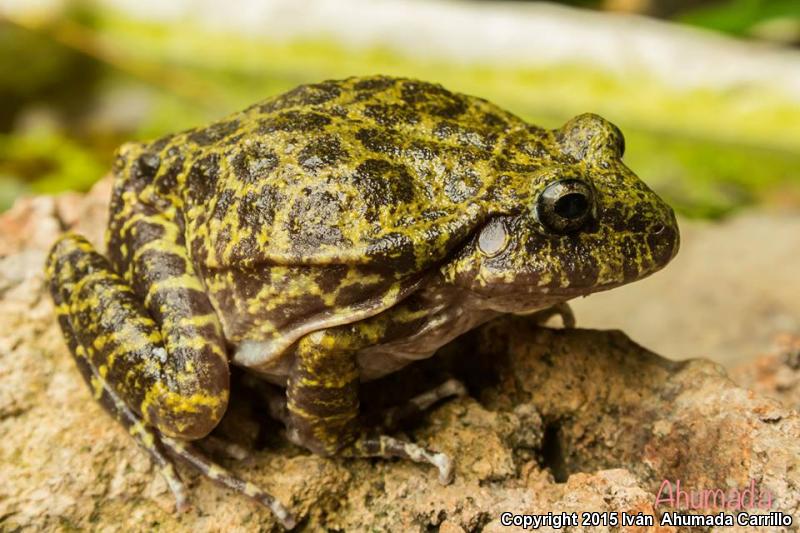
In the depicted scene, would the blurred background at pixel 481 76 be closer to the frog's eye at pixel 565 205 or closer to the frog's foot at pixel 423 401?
the frog's foot at pixel 423 401

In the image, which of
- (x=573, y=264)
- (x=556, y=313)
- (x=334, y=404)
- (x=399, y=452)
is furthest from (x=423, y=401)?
(x=573, y=264)

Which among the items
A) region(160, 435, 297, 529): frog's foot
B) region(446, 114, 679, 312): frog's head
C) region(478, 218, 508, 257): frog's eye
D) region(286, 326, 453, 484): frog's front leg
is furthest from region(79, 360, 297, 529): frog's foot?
region(478, 218, 508, 257): frog's eye

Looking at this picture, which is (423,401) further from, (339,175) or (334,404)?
(339,175)

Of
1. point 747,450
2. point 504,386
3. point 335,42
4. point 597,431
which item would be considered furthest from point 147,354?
point 335,42

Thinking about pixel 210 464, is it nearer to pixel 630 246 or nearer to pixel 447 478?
pixel 447 478

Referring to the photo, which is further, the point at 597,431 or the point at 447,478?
the point at 597,431

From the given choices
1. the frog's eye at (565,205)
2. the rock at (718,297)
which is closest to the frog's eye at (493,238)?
the frog's eye at (565,205)

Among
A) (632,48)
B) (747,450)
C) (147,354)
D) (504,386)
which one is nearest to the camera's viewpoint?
(747,450)

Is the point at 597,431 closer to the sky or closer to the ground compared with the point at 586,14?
closer to the ground
